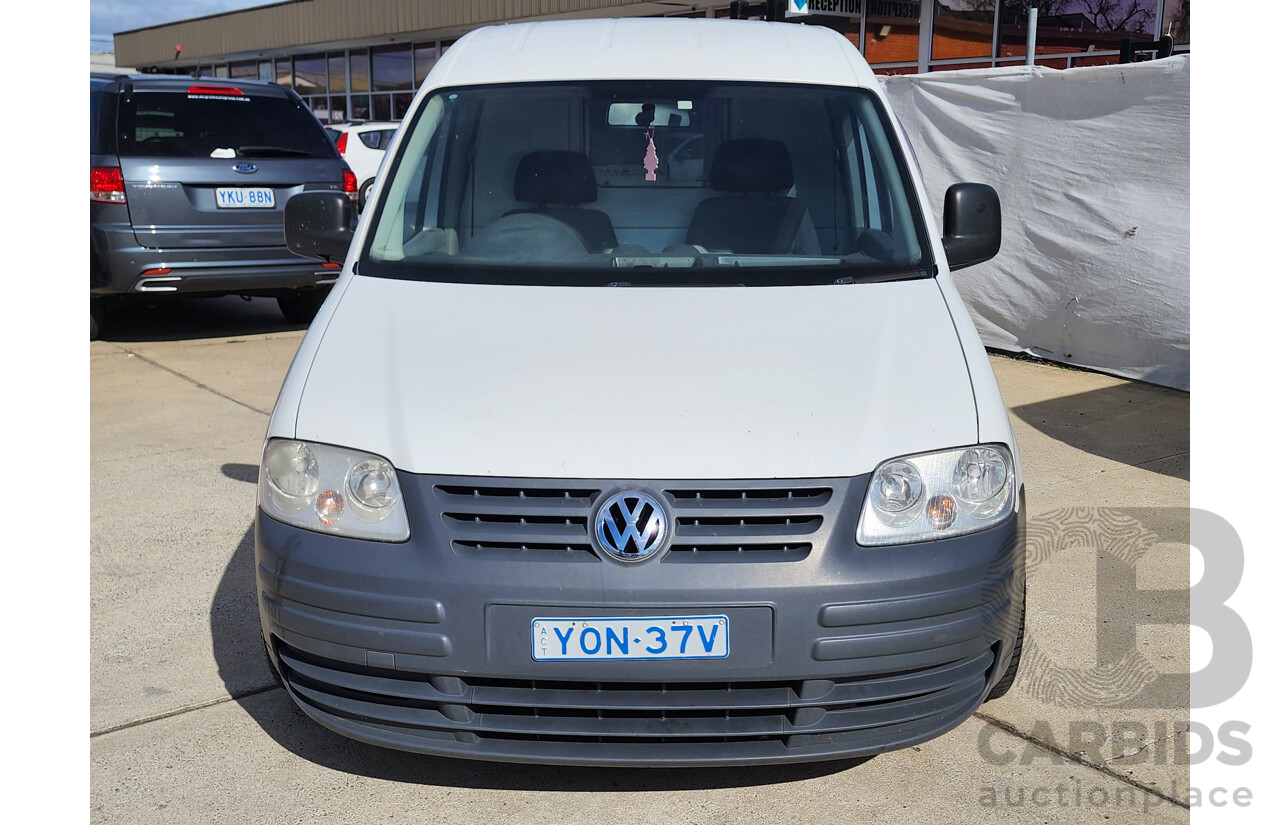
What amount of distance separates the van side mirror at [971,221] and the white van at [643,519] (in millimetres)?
667

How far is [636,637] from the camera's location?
2.46 meters

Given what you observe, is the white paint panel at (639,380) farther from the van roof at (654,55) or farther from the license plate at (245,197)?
the license plate at (245,197)

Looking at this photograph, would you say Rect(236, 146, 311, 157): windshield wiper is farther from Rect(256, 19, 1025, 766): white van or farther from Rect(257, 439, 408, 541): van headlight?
Rect(257, 439, 408, 541): van headlight

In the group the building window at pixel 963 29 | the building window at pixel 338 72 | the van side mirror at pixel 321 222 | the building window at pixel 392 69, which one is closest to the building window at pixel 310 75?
the building window at pixel 338 72

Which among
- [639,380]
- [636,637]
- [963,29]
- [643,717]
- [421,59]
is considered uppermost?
[421,59]

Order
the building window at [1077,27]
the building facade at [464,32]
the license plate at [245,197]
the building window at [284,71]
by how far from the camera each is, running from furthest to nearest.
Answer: the building window at [284,71]
the building facade at [464,32]
the building window at [1077,27]
the license plate at [245,197]

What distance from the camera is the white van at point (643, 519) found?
8.11 ft

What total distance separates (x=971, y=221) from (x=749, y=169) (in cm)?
76

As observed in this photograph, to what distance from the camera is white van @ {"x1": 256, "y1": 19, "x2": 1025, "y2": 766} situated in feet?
8.11

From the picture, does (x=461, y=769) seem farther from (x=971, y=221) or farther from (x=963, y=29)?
(x=963, y=29)

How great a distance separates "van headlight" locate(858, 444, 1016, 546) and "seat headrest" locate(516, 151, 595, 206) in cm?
161

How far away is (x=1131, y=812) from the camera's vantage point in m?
2.82

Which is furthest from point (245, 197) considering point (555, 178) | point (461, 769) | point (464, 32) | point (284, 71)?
point (284, 71)

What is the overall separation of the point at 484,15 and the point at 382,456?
2190 cm
